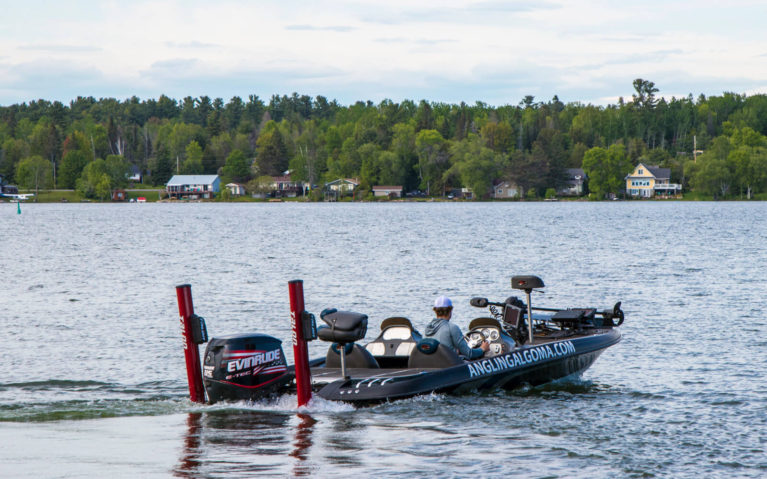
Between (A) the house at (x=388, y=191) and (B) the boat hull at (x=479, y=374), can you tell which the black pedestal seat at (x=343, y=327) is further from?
(A) the house at (x=388, y=191)

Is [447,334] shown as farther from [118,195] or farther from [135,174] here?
[135,174]

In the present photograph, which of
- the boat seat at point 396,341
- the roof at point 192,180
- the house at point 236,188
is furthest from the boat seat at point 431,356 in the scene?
the roof at point 192,180

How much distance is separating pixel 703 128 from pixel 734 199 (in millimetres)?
31507

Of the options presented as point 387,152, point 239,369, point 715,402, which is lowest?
point 715,402

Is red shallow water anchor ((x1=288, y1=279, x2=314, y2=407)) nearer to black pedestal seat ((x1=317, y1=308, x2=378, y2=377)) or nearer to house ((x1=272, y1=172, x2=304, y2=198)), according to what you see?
black pedestal seat ((x1=317, y1=308, x2=378, y2=377))

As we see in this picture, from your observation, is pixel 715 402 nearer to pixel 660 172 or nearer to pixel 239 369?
pixel 239 369

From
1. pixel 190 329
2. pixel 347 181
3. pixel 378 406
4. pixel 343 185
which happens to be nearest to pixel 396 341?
pixel 378 406

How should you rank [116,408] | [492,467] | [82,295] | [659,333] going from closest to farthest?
[492,467] < [116,408] < [659,333] < [82,295]

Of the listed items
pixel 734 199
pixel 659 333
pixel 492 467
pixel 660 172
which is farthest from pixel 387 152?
pixel 492 467

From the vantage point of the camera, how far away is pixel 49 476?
9.72 metres

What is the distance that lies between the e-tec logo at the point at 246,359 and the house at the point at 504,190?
153928 mm

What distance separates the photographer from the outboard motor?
1204 cm

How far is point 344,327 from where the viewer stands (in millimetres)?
11781

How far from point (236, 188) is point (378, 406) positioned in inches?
6779
